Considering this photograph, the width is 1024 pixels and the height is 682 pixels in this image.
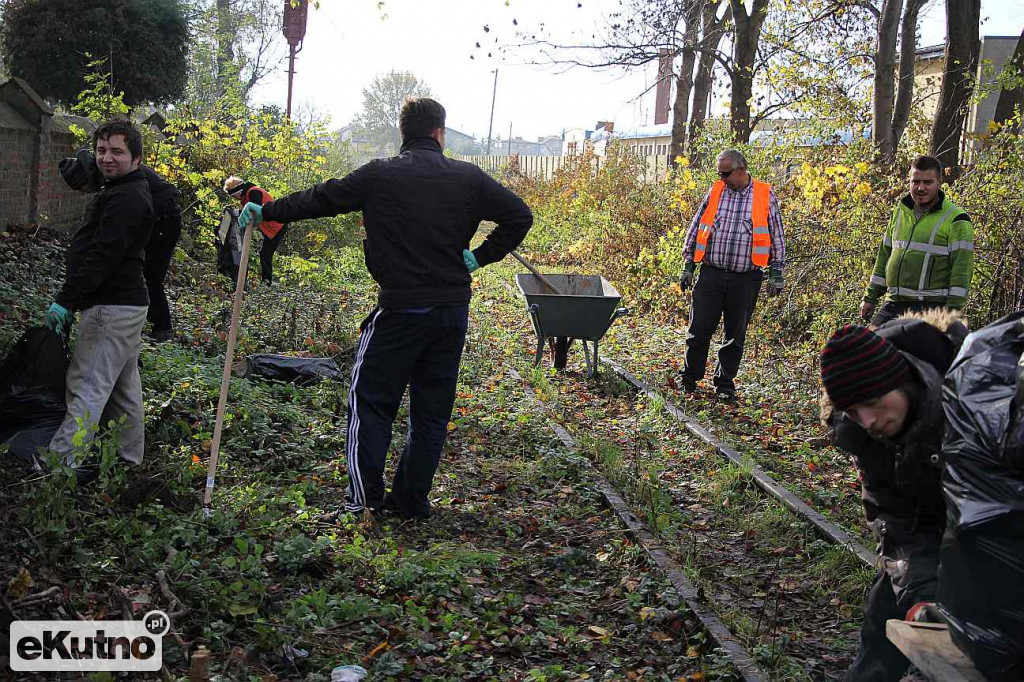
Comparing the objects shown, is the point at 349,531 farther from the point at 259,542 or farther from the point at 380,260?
the point at 380,260

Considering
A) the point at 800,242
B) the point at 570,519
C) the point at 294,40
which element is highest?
the point at 294,40

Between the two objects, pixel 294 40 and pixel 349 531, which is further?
pixel 294 40

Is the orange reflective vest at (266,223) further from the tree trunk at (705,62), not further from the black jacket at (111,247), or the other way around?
the tree trunk at (705,62)

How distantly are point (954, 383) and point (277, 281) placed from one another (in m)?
12.6

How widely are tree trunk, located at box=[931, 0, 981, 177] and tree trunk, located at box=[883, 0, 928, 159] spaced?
40.2 inches

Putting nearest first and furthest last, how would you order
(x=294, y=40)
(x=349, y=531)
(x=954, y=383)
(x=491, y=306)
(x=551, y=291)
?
(x=954, y=383)
(x=349, y=531)
(x=551, y=291)
(x=491, y=306)
(x=294, y=40)

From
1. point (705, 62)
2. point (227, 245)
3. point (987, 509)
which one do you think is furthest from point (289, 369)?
point (705, 62)

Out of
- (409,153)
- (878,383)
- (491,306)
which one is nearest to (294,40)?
(491,306)

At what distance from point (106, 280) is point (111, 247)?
214 millimetres

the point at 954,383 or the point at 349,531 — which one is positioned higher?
the point at 954,383

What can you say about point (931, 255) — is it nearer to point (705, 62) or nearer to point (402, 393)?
point (402, 393)

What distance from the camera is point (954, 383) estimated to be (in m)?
2.52

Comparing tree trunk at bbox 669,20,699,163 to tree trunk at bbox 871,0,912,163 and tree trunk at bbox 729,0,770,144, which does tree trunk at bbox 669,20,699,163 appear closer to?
tree trunk at bbox 729,0,770,144

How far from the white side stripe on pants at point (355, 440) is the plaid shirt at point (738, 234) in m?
4.49
